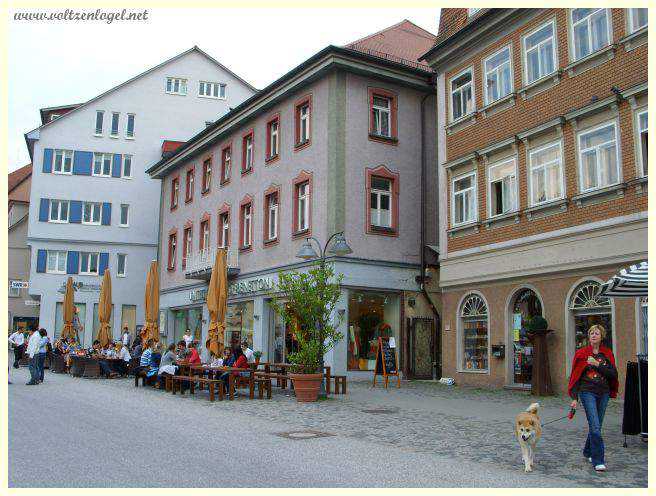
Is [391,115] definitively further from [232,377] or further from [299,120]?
[232,377]

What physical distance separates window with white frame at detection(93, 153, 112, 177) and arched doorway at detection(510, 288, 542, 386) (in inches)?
1321

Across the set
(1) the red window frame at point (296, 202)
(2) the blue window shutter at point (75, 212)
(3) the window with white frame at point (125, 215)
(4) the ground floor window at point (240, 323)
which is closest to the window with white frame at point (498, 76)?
(1) the red window frame at point (296, 202)

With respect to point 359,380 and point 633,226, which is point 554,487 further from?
point 359,380

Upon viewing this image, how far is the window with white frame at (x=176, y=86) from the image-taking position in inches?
1869

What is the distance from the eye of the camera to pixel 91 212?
45906 millimetres

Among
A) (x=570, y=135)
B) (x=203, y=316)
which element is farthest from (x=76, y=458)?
(x=203, y=316)

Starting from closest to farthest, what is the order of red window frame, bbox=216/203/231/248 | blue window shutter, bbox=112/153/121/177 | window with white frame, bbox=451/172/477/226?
window with white frame, bbox=451/172/477/226
red window frame, bbox=216/203/231/248
blue window shutter, bbox=112/153/121/177

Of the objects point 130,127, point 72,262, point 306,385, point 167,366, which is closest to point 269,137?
point 167,366

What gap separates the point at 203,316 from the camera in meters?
34.2

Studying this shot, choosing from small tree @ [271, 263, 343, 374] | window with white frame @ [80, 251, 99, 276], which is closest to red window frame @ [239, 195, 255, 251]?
small tree @ [271, 263, 343, 374]

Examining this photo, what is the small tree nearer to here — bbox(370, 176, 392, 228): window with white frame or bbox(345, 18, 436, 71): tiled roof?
bbox(370, 176, 392, 228): window with white frame

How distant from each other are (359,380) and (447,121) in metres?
9.09

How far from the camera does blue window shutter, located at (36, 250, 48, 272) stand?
146 ft

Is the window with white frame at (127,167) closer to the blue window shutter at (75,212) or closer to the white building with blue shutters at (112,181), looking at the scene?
the white building with blue shutters at (112,181)
